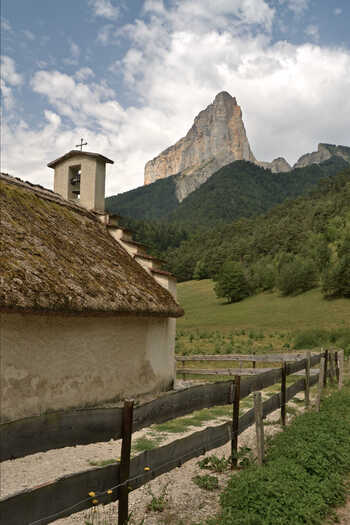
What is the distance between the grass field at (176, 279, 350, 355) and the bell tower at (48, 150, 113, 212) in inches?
526

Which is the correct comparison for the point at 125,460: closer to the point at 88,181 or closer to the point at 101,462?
the point at 101,462

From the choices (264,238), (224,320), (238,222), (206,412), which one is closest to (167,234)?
(238,222)

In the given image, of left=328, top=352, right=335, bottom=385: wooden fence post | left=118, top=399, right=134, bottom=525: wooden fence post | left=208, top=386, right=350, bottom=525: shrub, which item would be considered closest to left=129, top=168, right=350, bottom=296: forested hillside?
left=328, top=352, right=335, bottom=385: wooden fence post

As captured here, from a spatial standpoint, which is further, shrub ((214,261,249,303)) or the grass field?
shrub ((214,261,249,303))

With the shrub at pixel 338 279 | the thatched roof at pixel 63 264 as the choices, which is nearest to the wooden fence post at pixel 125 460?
the thatched roof at pixel 63 264

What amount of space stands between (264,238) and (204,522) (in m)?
83.8

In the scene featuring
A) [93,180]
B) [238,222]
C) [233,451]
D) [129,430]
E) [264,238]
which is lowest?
[233,451]

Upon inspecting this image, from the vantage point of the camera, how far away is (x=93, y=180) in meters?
13.9

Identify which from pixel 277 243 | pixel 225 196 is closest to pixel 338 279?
pixel 277 243

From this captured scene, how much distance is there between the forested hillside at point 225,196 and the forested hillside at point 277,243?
14.2m

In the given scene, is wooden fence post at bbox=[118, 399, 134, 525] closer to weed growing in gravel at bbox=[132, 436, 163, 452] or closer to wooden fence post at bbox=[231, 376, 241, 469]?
wooden fence post at bbox=[231, 376, 241, 469]

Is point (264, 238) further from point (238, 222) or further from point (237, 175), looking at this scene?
point (237, 175)

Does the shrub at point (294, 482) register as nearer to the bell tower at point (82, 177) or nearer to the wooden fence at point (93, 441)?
the wooden fence at point (93, 441)

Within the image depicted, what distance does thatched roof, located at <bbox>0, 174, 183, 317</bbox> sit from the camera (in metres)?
7.03
